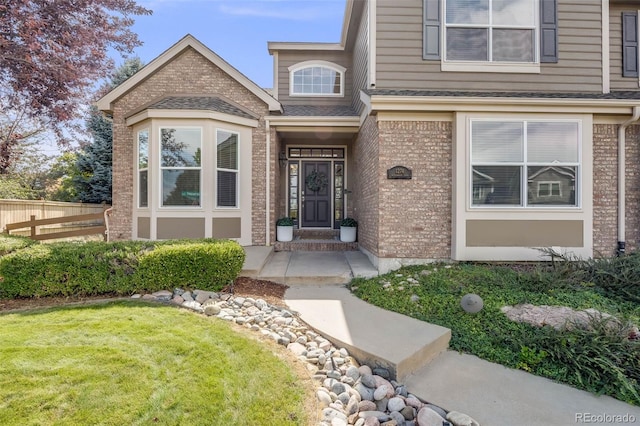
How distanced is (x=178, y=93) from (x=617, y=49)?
413 inches

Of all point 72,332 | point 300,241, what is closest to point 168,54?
point 300,241

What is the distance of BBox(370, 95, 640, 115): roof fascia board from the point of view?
19.0 ft

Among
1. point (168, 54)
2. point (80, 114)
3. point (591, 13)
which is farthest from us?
point (80, 114)

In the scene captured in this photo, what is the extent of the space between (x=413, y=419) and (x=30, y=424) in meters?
2.63

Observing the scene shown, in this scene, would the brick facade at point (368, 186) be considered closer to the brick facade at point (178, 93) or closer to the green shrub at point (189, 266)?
the brick facade at point (178, 93)

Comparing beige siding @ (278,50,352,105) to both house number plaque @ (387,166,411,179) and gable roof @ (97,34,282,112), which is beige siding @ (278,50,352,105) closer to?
gable roof @ (97,34,282,112)

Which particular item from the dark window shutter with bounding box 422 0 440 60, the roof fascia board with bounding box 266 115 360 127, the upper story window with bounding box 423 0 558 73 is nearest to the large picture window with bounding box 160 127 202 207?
the roof fascia board with bounding box 266 115 360 127

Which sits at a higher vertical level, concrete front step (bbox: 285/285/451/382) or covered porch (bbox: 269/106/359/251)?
covered porch (bbox: 269/106/359/251)

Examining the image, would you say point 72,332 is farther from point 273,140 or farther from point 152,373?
point 273,140

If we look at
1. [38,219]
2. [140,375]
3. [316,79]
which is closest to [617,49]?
[316,79]

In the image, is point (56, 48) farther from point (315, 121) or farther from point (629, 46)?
point (629, 46)

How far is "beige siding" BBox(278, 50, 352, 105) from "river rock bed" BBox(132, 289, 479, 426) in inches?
308

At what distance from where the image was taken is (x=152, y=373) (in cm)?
254

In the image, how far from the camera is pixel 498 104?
582cm
